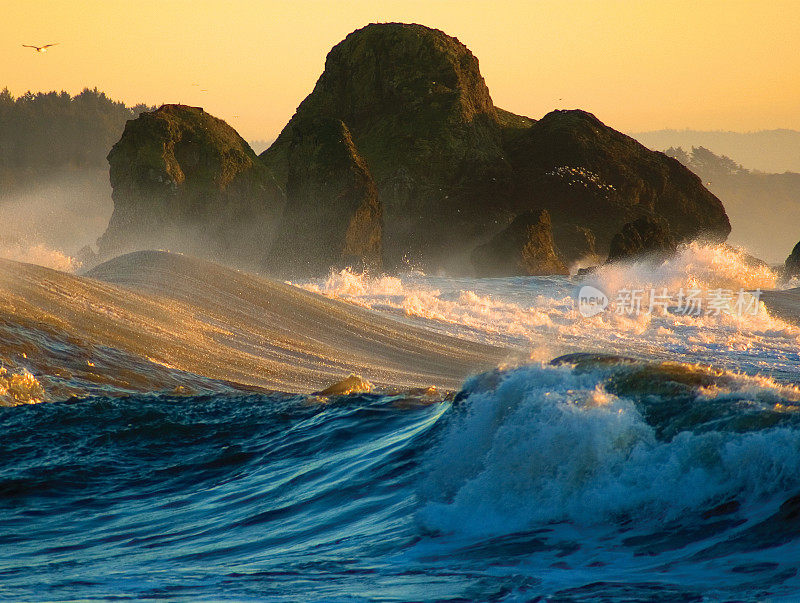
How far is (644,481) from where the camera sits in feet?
17.0

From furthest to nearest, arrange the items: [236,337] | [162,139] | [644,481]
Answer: [162,139], [236,337], [644,481]

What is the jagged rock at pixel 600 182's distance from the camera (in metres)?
49.2

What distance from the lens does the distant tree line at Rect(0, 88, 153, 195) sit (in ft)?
289

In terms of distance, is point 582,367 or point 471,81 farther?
point 471,81

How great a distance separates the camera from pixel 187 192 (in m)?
41.3

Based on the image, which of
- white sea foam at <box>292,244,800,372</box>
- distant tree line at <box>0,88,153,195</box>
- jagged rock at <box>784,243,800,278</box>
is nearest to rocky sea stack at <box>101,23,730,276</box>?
jagged rock at <box>784,243,800,278</box>

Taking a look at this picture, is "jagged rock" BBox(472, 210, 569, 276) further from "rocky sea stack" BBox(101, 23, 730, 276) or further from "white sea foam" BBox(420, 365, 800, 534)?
"white sea foam" BBox(420, 365, 800, 534)

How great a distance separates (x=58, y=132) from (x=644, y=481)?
93179 mm

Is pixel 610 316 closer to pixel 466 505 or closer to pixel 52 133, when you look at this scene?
pixel 466 505

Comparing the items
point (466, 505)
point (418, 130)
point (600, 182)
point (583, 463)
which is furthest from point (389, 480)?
point (600, 182)

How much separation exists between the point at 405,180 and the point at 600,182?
9.74 meters

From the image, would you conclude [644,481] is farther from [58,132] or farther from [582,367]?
[58,132]

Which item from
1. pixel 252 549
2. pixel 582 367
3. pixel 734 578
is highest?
pixel 582 367

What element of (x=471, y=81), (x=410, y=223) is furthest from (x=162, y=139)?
(x=471, y=81)
